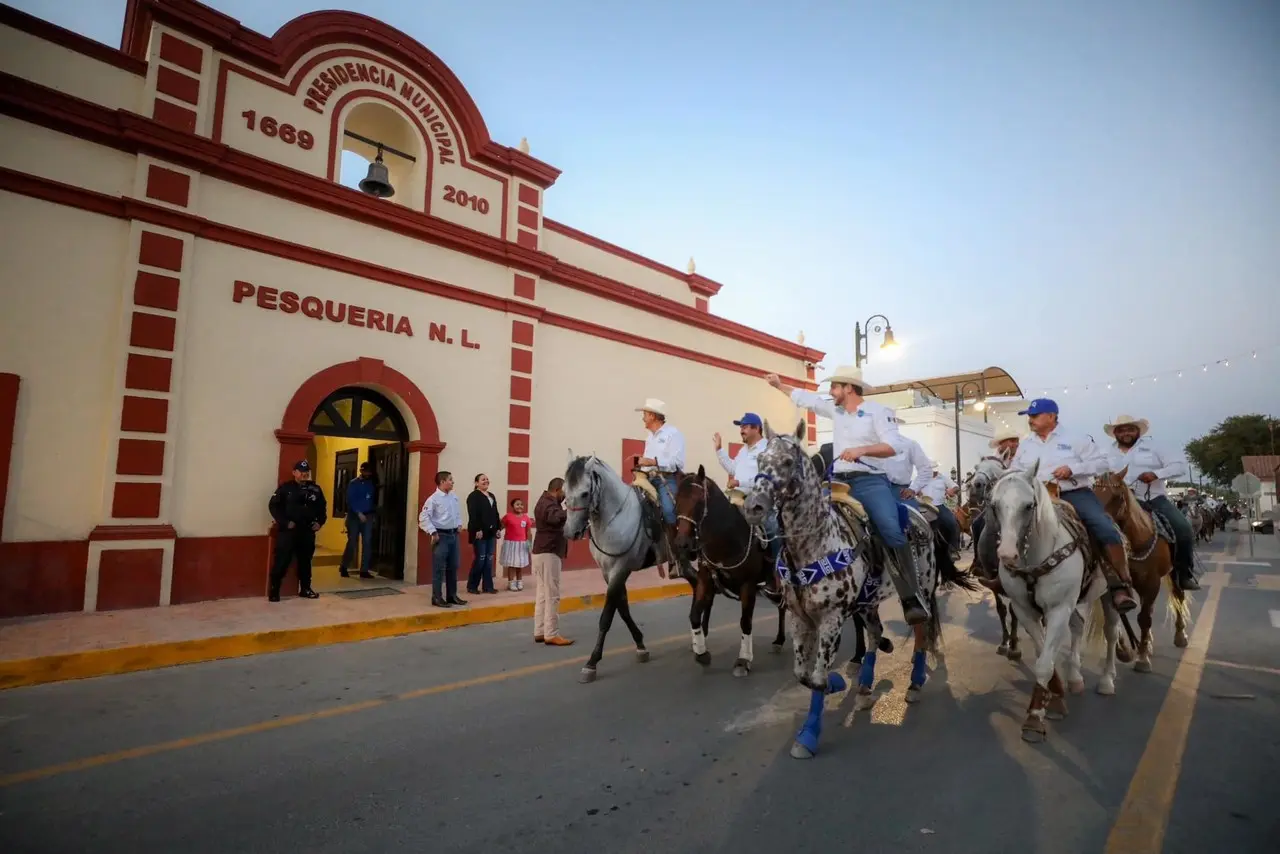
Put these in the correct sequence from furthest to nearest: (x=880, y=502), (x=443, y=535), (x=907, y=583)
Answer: (x=443, y=535) → (x=880, y=502) → (x=907, y=583)

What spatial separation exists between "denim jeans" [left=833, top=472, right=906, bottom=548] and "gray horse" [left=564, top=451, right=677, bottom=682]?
2202 mm

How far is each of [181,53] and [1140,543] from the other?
13155 mm

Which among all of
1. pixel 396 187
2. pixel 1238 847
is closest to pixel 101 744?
pixel 1238 847

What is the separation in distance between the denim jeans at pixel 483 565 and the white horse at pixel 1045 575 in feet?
24.6

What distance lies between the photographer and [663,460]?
7.13 meters

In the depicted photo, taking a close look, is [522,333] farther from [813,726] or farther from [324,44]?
[813,726]

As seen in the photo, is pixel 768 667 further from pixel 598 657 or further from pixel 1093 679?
pixel 1093 679

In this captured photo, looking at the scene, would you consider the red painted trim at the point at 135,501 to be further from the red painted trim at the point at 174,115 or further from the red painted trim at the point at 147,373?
the red painted trim at the point at 174,115

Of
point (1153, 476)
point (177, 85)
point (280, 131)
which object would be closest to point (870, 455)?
point (1153, 476)

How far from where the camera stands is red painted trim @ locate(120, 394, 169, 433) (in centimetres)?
802

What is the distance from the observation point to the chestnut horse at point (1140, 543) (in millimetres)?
5773

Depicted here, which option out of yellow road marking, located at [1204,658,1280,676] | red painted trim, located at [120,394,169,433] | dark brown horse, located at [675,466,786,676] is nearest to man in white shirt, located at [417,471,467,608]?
red painted trim, located at [120,394,169,433]

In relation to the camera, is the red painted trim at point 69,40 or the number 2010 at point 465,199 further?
the number 2010 at point 465,199

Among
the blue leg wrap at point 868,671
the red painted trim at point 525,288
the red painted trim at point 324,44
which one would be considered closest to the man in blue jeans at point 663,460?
the blue leg wrap at point 868,671
